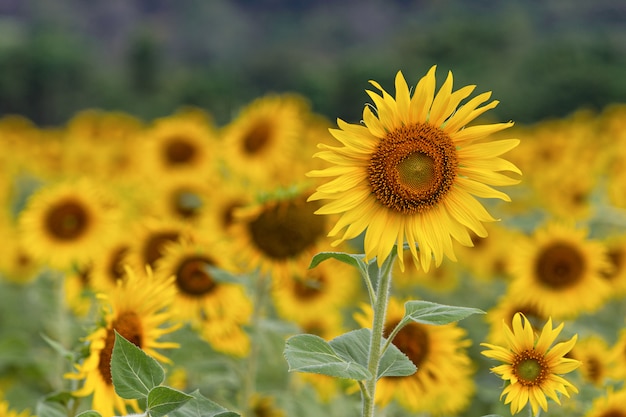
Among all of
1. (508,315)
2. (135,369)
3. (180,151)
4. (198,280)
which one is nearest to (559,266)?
(508,315)

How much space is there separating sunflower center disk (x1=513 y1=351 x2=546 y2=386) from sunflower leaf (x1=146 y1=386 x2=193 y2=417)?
27.1 inches

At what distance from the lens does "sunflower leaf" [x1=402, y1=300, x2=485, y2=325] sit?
5.25 feet

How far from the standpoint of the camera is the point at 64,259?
3.88 m

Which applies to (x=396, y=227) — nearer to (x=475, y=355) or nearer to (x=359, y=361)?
(x=359, y=361)

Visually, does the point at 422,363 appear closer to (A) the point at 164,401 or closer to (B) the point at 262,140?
(A) the point at 164,401

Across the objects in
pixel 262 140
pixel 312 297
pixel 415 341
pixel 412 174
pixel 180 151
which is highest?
pixel 180 151

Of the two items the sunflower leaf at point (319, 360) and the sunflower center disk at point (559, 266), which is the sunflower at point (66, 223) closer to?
the sunflower center disk at point (559, 266)

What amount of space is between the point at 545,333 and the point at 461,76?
13107 millimetres

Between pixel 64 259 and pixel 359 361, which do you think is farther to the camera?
pixel 64 259

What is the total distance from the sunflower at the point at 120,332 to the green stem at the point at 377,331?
0.59 m

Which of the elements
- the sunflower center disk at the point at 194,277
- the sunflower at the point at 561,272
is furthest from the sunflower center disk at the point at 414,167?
the sunflower at the point at 561,272

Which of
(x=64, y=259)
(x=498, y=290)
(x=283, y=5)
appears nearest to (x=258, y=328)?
(x=64, y=259)

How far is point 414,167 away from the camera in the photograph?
5.74ft

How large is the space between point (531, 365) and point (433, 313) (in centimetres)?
25
